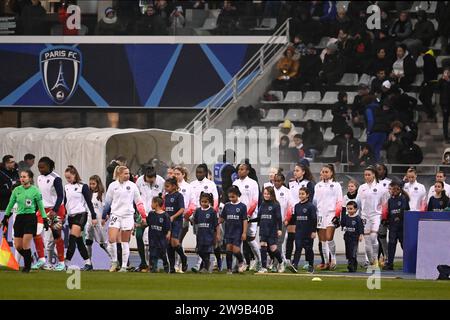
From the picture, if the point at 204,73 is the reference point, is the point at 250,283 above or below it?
below

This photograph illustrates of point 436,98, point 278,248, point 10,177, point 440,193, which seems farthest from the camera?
point 436,98

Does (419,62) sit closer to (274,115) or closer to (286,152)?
(274,115)

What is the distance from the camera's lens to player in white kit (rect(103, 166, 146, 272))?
24.7 m

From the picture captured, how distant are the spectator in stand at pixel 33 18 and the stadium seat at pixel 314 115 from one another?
801cm

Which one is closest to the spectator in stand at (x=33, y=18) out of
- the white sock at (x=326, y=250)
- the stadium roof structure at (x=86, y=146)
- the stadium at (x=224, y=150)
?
the stadium at (x=224, y=150)

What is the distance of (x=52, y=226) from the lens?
24719mm

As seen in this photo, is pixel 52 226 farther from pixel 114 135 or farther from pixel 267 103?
pixel 267 103

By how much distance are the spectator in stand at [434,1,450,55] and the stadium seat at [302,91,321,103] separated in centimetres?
384

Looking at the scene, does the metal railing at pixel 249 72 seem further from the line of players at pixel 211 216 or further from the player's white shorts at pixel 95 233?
the player's white shorts at pixel 95 233

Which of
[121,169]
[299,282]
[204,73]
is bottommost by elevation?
[299,282]

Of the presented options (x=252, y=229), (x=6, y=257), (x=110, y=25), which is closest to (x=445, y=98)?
(x=110, y=25)

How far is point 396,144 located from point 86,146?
25.0ft
